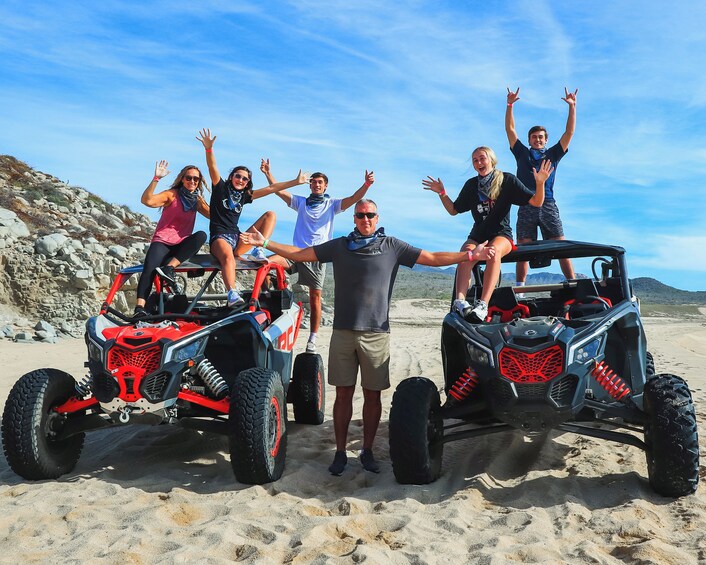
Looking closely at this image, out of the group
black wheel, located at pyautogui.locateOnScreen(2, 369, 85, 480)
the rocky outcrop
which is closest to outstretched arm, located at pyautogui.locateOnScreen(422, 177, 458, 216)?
black wheel, located at pyautogui.locateOnScreen(2, 369, 85, 480)

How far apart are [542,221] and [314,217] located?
2759 millimetres

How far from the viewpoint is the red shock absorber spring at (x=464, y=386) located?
18.3ft

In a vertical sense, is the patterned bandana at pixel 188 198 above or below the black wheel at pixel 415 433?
above

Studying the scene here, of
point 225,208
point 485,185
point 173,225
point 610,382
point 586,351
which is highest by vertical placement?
point 485,185

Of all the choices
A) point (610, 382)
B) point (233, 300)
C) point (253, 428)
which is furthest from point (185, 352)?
point (610, 382)

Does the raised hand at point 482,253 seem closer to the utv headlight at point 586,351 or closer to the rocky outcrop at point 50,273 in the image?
the utv headlight at point 586,351

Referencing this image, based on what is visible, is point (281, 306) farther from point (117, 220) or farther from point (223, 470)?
point (117, 220)

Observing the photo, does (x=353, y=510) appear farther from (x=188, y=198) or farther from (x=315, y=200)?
(x=315, y=200)

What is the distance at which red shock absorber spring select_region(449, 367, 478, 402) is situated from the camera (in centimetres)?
558

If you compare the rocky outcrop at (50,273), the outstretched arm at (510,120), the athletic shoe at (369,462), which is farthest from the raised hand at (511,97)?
the rocky outcrop at (50,273)

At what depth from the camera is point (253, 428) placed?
16.8ft

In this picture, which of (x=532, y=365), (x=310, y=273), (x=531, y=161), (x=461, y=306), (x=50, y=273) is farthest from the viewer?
(x=50, y=273)

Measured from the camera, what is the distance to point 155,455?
649 cm

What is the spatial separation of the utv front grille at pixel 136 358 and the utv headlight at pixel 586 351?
3.06m
